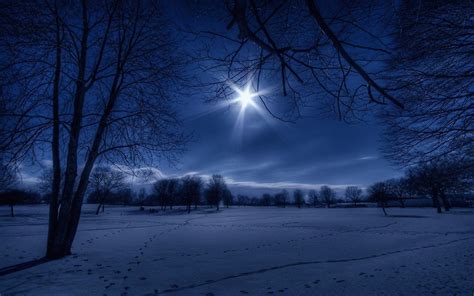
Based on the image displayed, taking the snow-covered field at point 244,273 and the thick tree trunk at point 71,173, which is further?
the thick tree trunk at point 71,173

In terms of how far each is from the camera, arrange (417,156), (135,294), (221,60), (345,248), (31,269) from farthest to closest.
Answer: (345,248)
(417,156)
(31,269)
(135,294)
(221,60)

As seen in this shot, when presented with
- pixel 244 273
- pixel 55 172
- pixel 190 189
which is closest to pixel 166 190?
pixel 190 189

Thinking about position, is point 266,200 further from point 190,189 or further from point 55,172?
point 55,172

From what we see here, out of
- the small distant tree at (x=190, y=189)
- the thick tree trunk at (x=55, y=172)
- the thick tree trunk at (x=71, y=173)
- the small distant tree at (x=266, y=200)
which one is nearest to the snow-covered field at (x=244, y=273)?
the thick tree trunk at (x=71, y=173)

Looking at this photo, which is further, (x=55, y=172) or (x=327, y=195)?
(x=327, y=195)

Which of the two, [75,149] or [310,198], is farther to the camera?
A: [310,198]

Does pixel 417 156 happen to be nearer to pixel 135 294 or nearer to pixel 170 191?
pixel 135 294

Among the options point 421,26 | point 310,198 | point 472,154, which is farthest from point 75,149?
point 310,198

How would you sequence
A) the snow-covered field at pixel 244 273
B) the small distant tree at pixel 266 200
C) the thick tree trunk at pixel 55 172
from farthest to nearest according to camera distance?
the small distant tree at pixel 266 200 → the thick tree trunk at pixel 55 172 → the snow-covered field at pixel 244 273

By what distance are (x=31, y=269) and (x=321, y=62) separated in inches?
313

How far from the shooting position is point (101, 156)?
6824 mm

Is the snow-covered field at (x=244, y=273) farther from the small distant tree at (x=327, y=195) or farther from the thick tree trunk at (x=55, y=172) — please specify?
the small distant tree at (x=327, y=195)

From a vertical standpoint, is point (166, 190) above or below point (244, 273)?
above

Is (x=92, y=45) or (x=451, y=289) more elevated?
(x=92, y=45)
